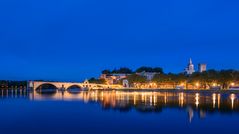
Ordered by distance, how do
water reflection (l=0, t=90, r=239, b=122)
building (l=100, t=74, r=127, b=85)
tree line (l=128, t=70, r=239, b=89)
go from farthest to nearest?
building (l=100, t=74, r=127, b=85) < tree line (l=128, t=70, r=239, b=89) < water reflection (l=0, t=90, r=239, b=122)

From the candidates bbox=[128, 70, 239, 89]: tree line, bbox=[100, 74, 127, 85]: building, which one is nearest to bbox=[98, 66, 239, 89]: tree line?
bbox=[128, 70, 239, 89]: tree line

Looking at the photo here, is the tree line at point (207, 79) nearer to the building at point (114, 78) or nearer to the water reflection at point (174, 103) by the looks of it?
the water reflection at point (174, 103)

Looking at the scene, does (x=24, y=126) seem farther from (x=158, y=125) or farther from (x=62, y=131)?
(x=158, y=125)

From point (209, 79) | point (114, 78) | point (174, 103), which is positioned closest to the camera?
point (174, 103)

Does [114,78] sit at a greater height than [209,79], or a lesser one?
lesser

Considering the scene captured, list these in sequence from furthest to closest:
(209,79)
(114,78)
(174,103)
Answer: (114,78) → (209,79) → (174,103)

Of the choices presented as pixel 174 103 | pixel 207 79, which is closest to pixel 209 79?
pixel 207 79

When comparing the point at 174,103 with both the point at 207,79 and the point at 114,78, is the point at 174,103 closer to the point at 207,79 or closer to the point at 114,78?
the point at 207,79

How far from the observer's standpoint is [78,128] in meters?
21.0

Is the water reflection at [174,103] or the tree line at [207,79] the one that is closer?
the water reflection at [174,103]

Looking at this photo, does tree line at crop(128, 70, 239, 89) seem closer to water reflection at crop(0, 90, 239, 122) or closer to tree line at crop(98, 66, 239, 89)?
tree line at crop(98, 66, 239, 89)

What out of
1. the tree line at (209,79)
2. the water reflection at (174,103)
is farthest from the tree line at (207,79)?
the water reflection at (174,103)

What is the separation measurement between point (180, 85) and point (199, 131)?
315 ft

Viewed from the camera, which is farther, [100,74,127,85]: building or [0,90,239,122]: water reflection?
[100,74,127,85]: building
